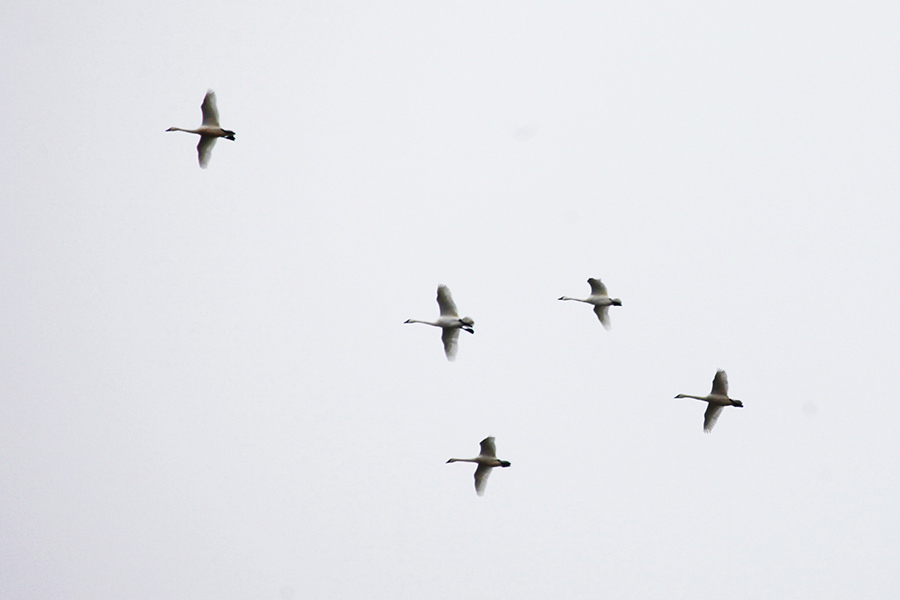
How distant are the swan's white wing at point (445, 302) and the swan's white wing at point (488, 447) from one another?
4475mm

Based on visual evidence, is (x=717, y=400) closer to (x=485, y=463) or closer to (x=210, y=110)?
(x=485, y=463)

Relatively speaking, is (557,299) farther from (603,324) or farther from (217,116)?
(217,116)

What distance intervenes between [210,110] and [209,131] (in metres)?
0.71

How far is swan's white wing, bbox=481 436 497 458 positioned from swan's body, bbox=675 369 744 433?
7314mm

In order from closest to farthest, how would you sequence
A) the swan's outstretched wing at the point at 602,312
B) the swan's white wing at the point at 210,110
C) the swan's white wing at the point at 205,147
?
1. the swan's white wing at the point at 210,110
2. the swan's white wing at the point at 205,147
3. the swan's outstretched wing at the point at 602,312

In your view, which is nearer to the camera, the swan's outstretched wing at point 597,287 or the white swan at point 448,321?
the white swan at point 448,321

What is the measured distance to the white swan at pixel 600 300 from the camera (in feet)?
212

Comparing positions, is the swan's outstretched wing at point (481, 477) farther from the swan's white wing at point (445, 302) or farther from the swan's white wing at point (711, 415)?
the swan's white wing at point (711, 415)

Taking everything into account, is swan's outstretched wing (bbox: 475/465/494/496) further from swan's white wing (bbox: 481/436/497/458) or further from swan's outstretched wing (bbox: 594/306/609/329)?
swan's outstretched wing (bbox: 594/306/609/329)

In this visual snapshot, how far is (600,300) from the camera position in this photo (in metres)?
65.2

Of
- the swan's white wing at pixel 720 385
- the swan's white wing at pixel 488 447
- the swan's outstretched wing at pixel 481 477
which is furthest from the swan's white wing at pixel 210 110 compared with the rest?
the swan's white wing at pixel 720 385

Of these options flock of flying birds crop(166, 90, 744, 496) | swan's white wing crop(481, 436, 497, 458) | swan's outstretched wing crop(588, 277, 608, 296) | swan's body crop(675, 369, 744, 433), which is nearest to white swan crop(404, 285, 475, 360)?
flock of flying birds crop(166, 90, 744, 496)

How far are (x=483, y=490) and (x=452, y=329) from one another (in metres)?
5.66

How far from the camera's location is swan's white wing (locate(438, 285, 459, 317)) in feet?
200
